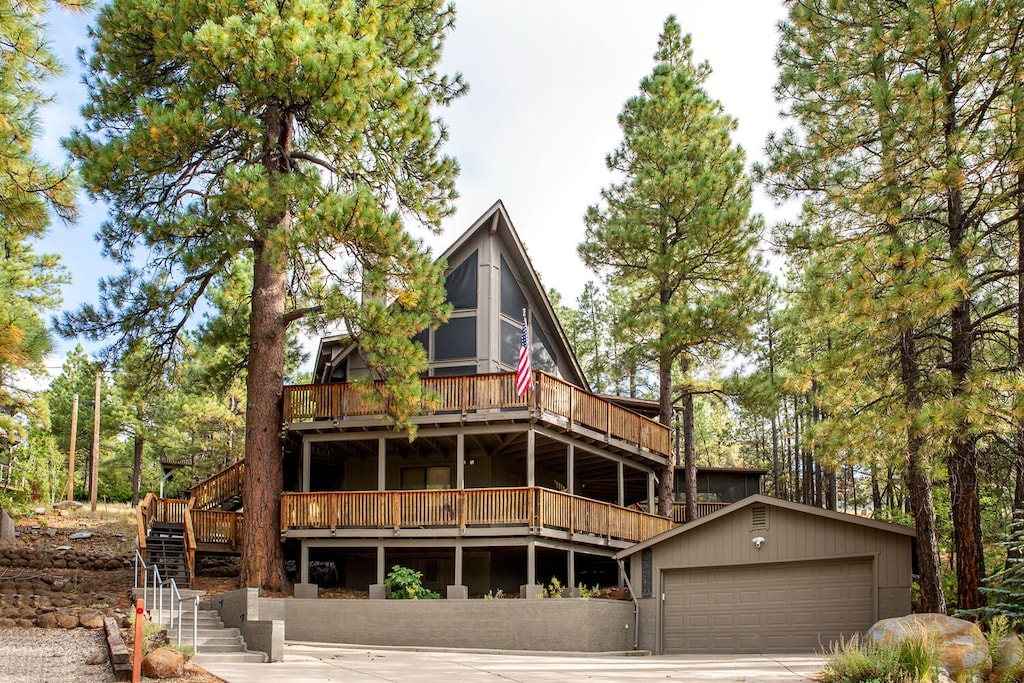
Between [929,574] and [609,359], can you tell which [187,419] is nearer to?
[609,359]

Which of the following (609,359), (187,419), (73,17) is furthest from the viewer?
(609,359)

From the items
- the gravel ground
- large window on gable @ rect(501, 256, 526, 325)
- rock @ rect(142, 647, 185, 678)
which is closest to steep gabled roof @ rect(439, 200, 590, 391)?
large window on gable @ rect(501, 256, 526, 325)

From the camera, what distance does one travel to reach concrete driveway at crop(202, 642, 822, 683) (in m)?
12.0

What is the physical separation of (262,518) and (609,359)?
25806 millimetres

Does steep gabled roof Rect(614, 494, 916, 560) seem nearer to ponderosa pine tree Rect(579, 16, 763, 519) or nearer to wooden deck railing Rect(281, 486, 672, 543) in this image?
wooden deck railing Rect(281, 486, 672, 543)

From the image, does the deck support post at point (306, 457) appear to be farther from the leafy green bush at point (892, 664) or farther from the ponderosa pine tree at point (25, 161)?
the leafy green bush at point (892, 664)

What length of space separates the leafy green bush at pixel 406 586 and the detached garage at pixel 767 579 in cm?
431

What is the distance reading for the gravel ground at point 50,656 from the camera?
37.5ft

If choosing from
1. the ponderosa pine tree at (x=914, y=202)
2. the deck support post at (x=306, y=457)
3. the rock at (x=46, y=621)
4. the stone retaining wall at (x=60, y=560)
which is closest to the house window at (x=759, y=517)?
the ponderosa pine tree at (x=914, y=202)

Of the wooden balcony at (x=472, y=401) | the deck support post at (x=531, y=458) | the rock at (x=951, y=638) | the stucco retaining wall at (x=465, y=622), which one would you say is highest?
the wooden balcony at (x=472, y=401)

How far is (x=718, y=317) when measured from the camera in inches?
1007

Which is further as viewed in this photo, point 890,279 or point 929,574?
point 929,574

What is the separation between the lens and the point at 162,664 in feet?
37.2

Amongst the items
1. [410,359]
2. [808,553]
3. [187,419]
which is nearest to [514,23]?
[410,359]
